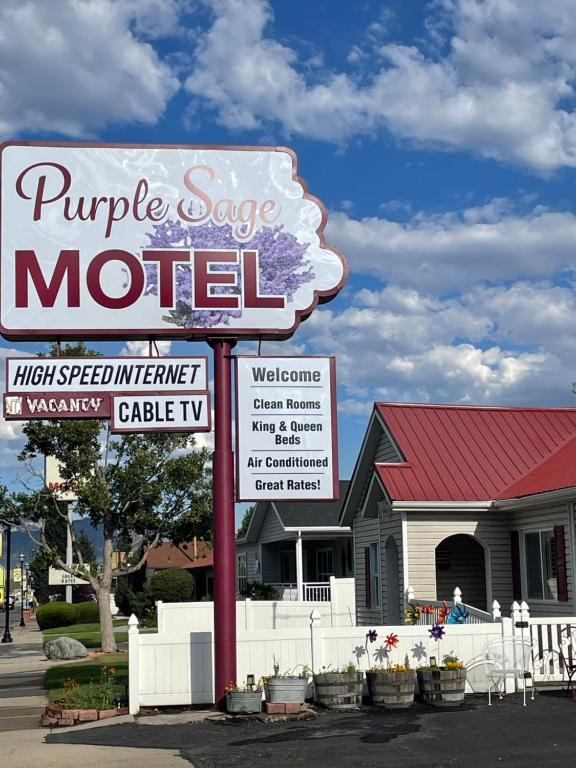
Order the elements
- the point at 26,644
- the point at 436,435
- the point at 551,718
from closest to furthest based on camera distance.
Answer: the point at 551,718 < the point at 436,435 < the point at 26,644

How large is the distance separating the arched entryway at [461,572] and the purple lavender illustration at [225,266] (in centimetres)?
1102

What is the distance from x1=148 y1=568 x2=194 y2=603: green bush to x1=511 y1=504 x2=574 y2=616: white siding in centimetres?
2806

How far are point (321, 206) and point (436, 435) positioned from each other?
10.5 meters

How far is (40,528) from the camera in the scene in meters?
32.6

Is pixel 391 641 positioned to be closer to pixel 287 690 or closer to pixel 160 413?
pixel 287 690

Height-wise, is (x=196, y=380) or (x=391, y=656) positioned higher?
(x=196, y=380)

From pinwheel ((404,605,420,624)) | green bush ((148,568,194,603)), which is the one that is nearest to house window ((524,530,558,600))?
pinwheel ((404,605,420,624))

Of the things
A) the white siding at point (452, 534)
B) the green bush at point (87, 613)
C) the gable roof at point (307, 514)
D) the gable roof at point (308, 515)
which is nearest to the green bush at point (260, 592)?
the gable roof at point (307, 514)

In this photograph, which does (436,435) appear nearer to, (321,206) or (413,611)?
(413,611)

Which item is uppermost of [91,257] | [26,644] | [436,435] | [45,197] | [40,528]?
[45,197]

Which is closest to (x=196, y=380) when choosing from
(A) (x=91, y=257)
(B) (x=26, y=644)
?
(A) (x=91, y=257)

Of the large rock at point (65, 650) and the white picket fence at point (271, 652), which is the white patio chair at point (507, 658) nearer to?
the white picket fence at point (271, 652)

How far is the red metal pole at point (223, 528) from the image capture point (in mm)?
14672

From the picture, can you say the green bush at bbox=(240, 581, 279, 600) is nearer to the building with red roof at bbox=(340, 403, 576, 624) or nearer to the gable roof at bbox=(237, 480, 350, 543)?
the gable roof at bbox=(237, 480, 350, 543)
